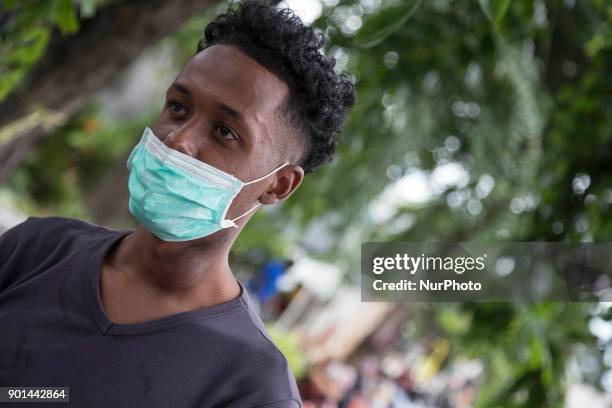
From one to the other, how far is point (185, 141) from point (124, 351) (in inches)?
13.8

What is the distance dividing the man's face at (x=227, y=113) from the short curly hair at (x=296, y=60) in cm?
2

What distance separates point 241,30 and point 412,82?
1.42 metres

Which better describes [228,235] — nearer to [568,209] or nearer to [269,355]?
[269,355]

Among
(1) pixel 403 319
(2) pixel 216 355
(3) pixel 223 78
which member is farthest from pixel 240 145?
(1) pixel 403 319

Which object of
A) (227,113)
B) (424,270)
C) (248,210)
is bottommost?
(424,270)

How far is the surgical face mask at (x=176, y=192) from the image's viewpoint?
132 centimetres

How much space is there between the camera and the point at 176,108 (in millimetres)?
1313

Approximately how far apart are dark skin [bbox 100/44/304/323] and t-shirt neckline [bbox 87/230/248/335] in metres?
0.02

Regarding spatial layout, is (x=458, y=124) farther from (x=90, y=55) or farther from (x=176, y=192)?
(x=176, y=192)

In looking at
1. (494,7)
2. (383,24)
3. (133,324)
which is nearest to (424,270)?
(383,24)

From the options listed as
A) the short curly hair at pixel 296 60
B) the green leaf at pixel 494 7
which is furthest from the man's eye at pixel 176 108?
the green leaf at pixel 494 7

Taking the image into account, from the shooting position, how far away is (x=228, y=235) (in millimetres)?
1400

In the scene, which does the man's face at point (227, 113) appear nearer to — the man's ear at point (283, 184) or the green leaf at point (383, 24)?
the man's ear at point (283, 184)

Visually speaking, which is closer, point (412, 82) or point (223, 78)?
point (223, 78)
